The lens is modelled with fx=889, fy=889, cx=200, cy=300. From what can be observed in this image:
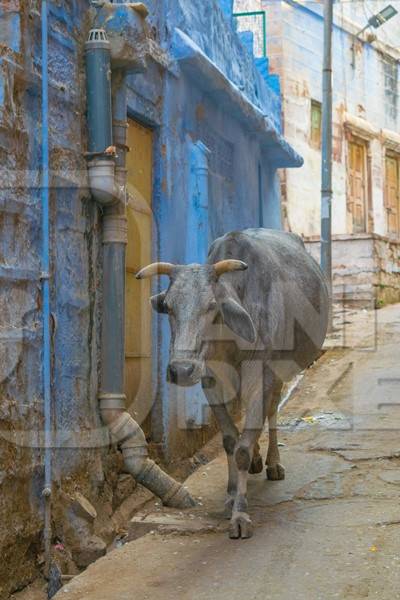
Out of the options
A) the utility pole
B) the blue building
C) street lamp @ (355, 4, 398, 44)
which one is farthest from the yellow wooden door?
street lamp @ (355, 4, 398, 44)

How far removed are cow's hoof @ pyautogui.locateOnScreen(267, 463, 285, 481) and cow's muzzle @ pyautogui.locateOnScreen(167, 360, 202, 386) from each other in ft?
5.92

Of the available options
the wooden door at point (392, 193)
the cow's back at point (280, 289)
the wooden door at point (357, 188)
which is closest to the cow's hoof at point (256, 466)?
the cow's back at point (280, 289)

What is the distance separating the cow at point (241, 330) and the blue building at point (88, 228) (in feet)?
2.02

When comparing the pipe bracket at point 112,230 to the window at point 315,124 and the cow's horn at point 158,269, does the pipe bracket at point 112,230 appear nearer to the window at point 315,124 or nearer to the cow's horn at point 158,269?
the cow's horn at point 158,269

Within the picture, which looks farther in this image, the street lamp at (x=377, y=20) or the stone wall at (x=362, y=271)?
the street lamp at (x=377, y=20)

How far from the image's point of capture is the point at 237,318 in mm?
4590

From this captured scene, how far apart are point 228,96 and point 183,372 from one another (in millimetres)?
4280

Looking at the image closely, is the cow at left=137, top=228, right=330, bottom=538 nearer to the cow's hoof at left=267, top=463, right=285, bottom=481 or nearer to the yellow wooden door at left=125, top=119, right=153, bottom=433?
the cow's hoof at left=267, top=463, right=285, bottom=481

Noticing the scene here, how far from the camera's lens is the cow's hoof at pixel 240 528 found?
4586mm

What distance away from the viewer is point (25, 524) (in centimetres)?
446

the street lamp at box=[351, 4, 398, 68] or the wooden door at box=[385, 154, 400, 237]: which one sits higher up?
the street lamp at box=[351, 4, 398, 68]

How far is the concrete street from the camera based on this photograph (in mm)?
3861

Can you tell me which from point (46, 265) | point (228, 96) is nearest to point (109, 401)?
point (46, 265)

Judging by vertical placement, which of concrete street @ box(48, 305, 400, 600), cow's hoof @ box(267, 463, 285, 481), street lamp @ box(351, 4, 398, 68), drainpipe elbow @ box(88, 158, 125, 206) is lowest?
concrete street @ box(48, 305, 400, 600)
